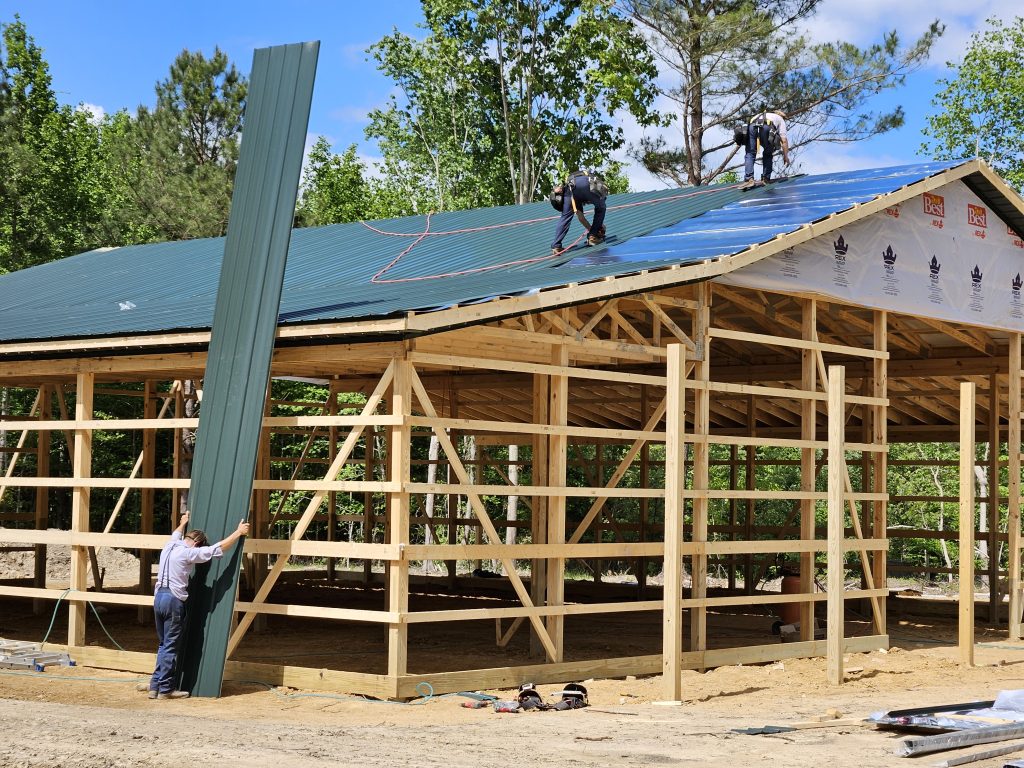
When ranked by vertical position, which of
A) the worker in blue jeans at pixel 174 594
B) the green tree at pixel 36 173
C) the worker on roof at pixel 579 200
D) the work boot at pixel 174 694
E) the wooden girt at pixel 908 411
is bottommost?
the work boot at pixel 174 694

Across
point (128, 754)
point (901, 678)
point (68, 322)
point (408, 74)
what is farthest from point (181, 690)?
point (408, 74)

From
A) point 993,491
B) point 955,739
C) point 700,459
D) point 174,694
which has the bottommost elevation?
point 174,694

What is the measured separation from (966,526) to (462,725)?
712 cm

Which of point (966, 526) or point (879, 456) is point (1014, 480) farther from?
point (966, 526)

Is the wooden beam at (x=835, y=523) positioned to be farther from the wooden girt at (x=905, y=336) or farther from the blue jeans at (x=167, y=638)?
the blue jeans at (x=167, y=638)

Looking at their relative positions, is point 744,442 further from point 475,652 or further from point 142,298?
point 142,298

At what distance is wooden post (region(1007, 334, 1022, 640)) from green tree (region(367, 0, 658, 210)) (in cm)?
2147

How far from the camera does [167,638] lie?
12.1 metres

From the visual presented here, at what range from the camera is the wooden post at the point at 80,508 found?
46.6 ft

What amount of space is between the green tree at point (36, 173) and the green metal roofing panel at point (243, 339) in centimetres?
2555

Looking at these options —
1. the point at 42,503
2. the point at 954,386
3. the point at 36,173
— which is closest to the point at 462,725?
the point at 42,503

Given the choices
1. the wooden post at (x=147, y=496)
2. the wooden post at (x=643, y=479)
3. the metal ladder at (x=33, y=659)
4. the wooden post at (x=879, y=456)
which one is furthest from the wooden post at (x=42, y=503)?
the wooden post at (x=879, y=456)

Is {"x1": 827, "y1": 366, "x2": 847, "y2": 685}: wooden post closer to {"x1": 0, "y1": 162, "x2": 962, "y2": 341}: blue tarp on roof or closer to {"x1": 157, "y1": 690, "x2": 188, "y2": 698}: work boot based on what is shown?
{"x1": 0, "y1": 162, "x2": 962, "y2": 341}: blue tarp on roof

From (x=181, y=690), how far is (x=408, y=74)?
3318cm
